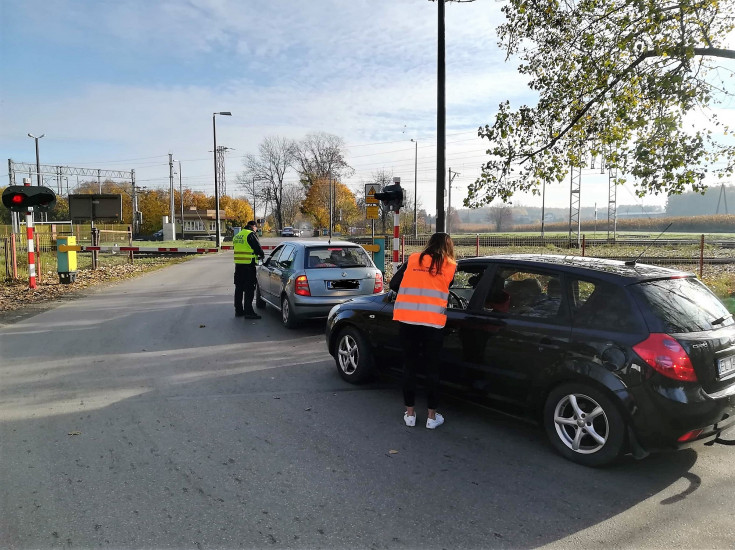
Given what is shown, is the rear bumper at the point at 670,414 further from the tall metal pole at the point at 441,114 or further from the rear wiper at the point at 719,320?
the tall metal pole at the point at 441,114

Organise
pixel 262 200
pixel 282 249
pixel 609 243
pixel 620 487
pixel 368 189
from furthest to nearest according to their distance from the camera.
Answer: pixel 262 200, pixel 609 243, pixel 368 189, pixel 282 249, pixel 620 487

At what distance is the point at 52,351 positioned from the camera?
7.63 metres

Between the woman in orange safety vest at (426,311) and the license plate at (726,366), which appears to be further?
the woman in orange safety vest at (426,311)

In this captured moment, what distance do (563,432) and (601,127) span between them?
8557mm

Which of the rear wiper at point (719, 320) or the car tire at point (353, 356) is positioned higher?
the rear wiper at point (719, 320)

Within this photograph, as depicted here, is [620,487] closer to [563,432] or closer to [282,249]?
[563,432]

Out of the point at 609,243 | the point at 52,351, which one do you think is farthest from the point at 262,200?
the point at 52,351

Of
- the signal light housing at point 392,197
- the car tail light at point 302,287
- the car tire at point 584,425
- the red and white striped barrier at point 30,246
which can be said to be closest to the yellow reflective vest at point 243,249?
the car tail light at point 302,287

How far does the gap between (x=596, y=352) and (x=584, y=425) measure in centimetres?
58

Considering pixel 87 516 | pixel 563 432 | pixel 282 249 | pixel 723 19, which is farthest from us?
pixel 282 249

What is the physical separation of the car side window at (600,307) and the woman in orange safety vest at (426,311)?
3.53 feet

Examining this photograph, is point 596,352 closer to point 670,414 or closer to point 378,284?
point 670,414

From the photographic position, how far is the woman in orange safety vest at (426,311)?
14.9 ft

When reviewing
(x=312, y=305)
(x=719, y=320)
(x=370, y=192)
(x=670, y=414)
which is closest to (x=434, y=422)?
(x=670, y=414)
